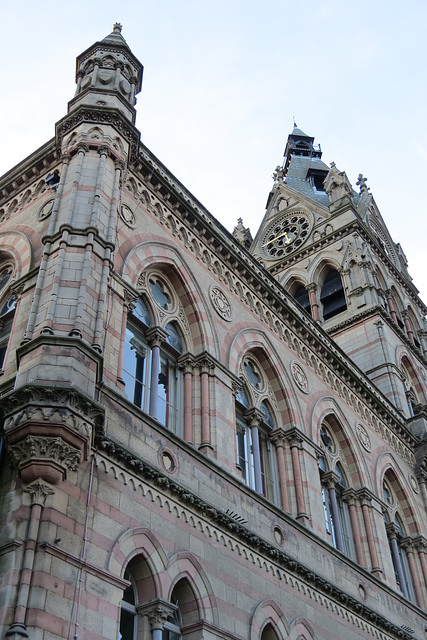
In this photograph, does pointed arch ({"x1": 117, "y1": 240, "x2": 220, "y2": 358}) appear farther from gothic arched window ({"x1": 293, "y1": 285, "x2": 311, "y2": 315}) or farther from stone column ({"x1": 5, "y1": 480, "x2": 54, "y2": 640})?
gothic arched window ({"x1": 293, "y1": 285, "x2": 311, "y2": 315})

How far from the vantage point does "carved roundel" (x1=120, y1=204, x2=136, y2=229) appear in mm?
15859

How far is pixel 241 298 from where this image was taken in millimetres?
19312

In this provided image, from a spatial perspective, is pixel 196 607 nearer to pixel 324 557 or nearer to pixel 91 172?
pixel 324 557

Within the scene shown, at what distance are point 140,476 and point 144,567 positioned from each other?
1.42m

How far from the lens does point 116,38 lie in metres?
18.8

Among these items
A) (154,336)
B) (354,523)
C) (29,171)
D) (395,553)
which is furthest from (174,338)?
(395,553)

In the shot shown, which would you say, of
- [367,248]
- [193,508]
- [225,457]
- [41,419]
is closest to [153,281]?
[225,457]

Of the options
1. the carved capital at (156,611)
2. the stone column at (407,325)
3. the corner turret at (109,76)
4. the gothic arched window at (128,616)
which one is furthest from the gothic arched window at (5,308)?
A: the stone column at (407,325)

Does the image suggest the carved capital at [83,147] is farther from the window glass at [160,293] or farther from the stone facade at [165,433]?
the window glass at [160,293]

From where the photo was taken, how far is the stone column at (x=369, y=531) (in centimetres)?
1953

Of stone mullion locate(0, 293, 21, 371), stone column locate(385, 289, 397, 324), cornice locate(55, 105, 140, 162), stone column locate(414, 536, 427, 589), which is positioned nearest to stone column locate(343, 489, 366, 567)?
stone column locate(414, 536, 427, 589)

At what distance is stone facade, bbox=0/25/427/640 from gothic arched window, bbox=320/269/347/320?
9.14m

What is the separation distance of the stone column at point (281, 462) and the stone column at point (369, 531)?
151 inches

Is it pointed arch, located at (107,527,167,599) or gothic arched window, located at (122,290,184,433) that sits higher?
gothic arched window, located at (122,290,184,433)
